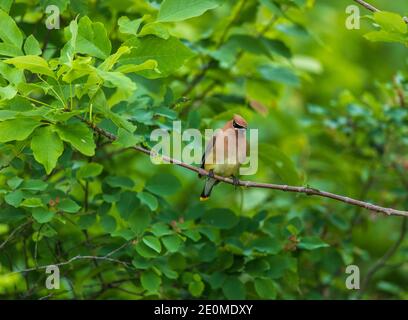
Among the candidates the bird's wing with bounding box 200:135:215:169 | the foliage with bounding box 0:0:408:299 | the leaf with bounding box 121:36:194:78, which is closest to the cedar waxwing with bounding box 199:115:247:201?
the bird's wing with bounding box 200:135:215:169

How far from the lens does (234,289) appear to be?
5219 mm

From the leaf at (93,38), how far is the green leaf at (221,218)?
1608mm

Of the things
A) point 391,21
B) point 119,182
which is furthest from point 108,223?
point 391,21

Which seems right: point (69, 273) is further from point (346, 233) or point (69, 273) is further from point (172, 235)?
point (346, 233)

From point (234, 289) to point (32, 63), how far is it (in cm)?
222

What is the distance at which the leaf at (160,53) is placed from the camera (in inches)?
170

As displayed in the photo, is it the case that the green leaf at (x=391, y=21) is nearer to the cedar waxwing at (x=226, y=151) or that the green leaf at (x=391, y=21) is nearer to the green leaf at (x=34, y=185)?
the cedar waxwing at (x=226, y=151)

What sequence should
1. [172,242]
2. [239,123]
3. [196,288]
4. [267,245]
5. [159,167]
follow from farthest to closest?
[159,167], [239,123], [267,245], [196,288], [172,242]

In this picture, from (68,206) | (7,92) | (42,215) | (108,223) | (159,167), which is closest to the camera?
(7,92)

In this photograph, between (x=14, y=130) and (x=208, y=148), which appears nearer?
(x=14, y=130)

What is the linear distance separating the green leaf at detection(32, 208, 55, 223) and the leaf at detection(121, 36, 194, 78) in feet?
3.30

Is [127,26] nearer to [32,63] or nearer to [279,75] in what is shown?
[32,63]

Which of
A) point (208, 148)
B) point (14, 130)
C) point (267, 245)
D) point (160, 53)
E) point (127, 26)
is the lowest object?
point (267, 245)
